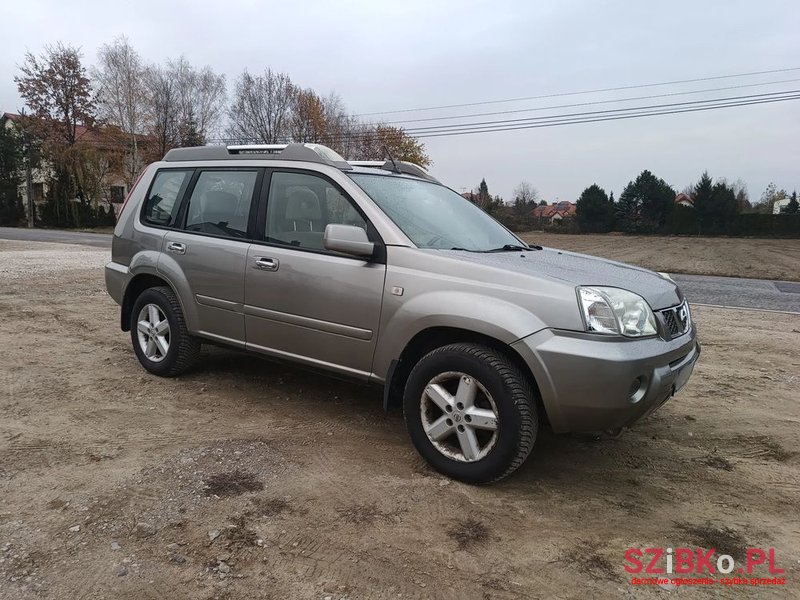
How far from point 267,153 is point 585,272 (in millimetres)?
2476

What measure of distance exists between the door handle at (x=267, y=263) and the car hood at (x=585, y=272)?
125cm

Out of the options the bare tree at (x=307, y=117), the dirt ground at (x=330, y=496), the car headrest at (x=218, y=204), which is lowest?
the dirt ground at (x=330, y=496)

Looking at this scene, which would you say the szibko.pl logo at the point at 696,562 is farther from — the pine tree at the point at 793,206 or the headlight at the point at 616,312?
the pine tree at the point at 793,206

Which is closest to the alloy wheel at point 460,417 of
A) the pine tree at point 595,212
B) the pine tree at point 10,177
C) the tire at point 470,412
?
the tire at point 470,412

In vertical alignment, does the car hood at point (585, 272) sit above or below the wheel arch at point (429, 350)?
above

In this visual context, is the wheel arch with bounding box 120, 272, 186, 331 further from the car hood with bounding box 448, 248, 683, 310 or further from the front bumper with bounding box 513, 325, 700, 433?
the front bumper with bounding box 513, 325, 700, 433

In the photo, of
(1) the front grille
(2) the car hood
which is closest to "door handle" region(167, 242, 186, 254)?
(2) the car hood

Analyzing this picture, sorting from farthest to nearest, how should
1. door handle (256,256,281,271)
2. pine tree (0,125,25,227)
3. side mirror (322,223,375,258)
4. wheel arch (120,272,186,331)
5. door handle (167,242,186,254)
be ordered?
pine tree (0,125,25,227)
wheel arch (120,272,186,331)
door handle (167,242,186,254)
door handle (256,256,281,271)
side mirror (322,223,375,258)

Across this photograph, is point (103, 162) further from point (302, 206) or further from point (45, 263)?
point (302, 206)

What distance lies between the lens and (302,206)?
4.03 metres

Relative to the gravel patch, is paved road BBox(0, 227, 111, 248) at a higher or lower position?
lower

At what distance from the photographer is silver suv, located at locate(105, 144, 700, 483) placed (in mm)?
2943

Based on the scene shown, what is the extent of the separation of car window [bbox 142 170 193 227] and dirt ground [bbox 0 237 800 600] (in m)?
1.35

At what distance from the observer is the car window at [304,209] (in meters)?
3.82
